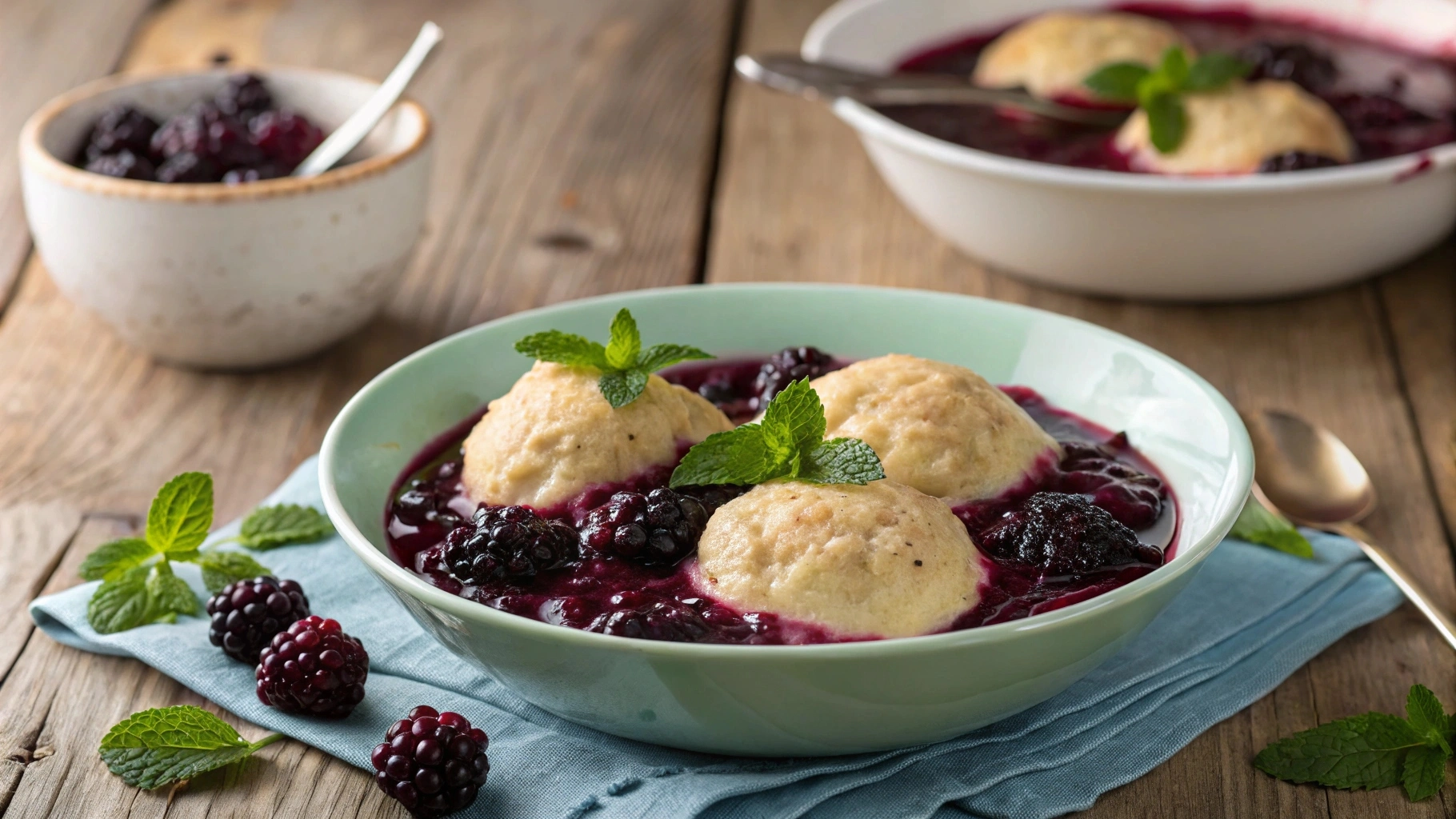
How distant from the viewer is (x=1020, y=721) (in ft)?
7.66

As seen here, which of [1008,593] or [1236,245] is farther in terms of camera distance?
[1236,245]

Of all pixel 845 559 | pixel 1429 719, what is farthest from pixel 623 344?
pixel 1429 719

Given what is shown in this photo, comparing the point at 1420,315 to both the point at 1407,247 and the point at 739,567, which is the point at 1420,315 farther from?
the point at 739,567

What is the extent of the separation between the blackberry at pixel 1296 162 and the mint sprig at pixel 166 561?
2585 mm

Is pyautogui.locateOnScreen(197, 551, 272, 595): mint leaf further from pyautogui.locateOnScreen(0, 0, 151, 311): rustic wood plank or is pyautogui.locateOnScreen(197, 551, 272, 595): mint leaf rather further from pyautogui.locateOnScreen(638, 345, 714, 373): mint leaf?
pyautogui.locateOnScreen(0, 0, 151, 311): rustic wood plank

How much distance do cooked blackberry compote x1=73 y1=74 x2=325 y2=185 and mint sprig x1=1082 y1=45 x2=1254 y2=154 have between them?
2177 mm

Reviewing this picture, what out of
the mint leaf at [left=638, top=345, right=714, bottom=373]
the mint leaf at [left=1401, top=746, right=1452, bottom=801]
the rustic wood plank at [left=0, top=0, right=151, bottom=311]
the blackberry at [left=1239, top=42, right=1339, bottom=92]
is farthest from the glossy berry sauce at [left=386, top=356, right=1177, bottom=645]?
the rustic wood plank at [left=0, top=0, right=151, bottom=311]

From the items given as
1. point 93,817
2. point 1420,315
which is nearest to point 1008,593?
point 93,817

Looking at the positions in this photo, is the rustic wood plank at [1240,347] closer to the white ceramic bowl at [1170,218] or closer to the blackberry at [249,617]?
the white ceramic bowl at [1170,218]

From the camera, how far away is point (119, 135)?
3760 millimetres

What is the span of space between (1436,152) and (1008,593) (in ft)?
6.69

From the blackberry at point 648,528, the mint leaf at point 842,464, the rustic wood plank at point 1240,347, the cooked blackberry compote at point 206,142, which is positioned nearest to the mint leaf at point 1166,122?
the rustic wood plank at point 1240,347

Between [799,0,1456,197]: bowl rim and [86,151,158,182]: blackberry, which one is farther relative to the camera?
[86,151,158,182]: blackberry

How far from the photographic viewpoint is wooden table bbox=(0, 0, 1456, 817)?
2391mm
